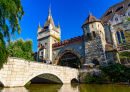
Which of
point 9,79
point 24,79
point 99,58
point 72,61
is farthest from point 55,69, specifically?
point 72,61

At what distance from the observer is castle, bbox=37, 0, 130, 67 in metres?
18.5

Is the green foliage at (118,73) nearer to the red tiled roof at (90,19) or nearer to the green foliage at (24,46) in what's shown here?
the red tiled roof at (90,19)

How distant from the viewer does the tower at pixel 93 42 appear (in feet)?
59.6

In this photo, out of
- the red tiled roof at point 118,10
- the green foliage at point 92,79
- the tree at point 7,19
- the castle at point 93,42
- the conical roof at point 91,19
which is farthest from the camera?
the red tiled roof at point 118,10

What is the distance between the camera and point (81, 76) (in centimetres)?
1644

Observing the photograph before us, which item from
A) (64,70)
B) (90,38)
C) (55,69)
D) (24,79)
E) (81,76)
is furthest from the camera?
(90,38)

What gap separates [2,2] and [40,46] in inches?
905

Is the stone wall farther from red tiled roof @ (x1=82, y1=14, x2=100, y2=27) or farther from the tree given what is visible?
the tree

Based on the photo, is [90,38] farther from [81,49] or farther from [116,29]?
[116,29]

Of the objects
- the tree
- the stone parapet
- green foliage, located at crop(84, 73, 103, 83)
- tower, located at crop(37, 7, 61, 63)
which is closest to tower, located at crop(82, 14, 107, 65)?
the stone parapet

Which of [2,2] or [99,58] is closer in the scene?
[2,2]

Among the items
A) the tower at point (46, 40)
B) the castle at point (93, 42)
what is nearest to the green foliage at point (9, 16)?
the castle at point (93, 42)

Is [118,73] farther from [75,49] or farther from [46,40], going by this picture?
[46,40]

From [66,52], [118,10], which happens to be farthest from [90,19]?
[66,52]
